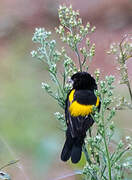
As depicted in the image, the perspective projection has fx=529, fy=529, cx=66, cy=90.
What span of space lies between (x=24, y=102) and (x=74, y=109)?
9.76 feet

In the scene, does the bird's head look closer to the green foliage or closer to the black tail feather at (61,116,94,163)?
the black tail feather at (61,116,94,163)

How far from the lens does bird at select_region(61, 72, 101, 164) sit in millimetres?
3342

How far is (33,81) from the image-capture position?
8.07 metres

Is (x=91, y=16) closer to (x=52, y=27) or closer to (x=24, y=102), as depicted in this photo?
(x=52, y=27)

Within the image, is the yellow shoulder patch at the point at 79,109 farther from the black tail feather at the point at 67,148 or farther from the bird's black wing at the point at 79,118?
the black tail feather at the point at 67,148

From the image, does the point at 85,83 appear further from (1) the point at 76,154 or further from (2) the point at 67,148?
(1) the point at 76,154

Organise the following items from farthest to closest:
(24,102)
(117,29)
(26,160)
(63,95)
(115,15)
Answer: (115,15) → (117,29) → (24,102) → (26,160) → (63,95)

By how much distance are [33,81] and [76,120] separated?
4.66 metres

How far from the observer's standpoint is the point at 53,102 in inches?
274

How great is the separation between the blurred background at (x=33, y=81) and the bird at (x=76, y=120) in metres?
0.21

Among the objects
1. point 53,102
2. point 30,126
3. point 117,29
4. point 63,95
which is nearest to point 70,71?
point 63,95

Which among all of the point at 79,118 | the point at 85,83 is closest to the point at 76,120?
the point at 79,118

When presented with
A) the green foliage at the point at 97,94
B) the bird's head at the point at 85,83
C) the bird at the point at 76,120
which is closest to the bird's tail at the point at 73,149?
the bird at the point at 76,120

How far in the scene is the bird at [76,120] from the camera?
3342 millimetres
